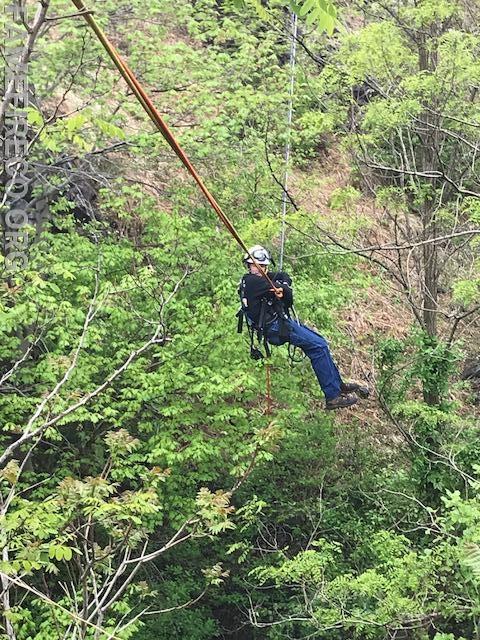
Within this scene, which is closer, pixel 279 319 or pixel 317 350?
pixel 279 319

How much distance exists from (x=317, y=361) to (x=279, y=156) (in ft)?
17.7

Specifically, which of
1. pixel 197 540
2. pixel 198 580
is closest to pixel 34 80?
pixel 197 540

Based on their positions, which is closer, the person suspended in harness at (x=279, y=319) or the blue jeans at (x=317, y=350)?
the person suspended in harness at (x=279, y=319)

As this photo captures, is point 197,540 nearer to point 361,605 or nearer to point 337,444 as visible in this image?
point 337,444

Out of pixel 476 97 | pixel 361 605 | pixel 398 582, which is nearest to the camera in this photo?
pixel 398 582

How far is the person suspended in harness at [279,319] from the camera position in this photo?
6.26 m

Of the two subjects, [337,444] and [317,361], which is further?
[337,444]

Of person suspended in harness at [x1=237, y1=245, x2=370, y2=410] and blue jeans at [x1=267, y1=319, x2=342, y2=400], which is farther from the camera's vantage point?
blue jeans at [x1=267, y1=319, x2=342, y2=400]

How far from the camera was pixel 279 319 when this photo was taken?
21.2ft

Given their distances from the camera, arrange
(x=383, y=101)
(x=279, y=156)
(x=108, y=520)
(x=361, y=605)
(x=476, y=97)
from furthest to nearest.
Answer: (x=279, y=156), (x=476, y=97), (x=383, y=101), (x=361, y=605), (x=108, y=520)

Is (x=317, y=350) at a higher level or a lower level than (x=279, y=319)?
lower

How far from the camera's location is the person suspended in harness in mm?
6262

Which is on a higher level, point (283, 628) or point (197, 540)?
point (197, 540)

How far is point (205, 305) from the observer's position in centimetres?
820
